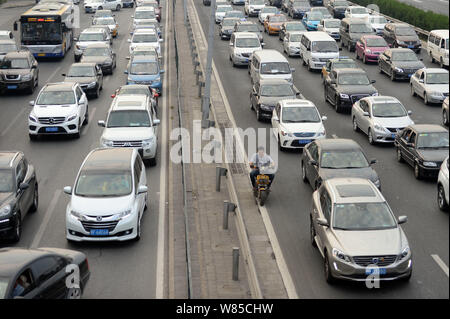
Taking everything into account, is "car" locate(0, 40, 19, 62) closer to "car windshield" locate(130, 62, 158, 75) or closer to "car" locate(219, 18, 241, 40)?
"car windshield" locate(130, 62, 158, 75)

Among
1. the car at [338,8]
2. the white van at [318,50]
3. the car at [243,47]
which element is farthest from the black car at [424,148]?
the car at [338,8]

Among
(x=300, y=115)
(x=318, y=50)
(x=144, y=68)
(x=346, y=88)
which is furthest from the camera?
(x=318, y=50)

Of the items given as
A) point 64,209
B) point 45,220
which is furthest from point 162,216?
point 45,220

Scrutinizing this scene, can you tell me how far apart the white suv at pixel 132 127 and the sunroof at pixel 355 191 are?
337 inches

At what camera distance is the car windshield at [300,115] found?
26516 mm

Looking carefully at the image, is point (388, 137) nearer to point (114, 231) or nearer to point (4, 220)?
point (114, 231)

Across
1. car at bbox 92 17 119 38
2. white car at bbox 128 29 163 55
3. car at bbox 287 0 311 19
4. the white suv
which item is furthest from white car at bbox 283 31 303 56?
the white suv

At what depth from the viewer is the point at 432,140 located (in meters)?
23.0

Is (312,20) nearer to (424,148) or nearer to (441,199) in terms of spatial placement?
(424,148)

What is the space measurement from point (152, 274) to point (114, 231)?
171 cm

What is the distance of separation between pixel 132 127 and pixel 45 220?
6011 mm
